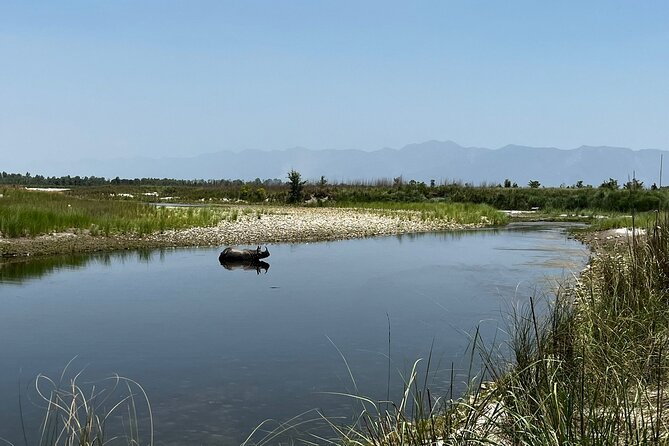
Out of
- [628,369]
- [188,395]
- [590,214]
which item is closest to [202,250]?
[188,395]

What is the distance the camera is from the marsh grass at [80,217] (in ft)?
63.7

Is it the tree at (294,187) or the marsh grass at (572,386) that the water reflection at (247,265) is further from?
the tree at (294,187)

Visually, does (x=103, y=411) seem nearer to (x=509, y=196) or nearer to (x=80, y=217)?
(x=80, y=217)

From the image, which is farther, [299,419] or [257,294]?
[257,294]

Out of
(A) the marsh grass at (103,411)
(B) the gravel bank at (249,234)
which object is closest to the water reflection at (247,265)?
(B) the gravel bank at (249,234)

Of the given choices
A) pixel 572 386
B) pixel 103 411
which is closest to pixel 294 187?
pixel 103 411

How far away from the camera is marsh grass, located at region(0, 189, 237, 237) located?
63.7 ft

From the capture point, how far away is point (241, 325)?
387 inches

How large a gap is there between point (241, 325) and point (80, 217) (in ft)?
44.9

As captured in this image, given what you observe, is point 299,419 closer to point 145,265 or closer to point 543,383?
point 543,383

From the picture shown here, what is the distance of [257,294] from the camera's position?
12547mm

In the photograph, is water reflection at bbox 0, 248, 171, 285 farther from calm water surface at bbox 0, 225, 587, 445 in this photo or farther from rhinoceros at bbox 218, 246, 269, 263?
rhinoceros at bbox 218, 246, 269, 263

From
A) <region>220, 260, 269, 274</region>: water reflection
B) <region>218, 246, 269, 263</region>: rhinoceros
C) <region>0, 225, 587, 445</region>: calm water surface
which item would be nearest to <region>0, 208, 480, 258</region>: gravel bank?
<region>0, 225, 587, 445</region>: calm water surface

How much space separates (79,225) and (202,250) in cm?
430
